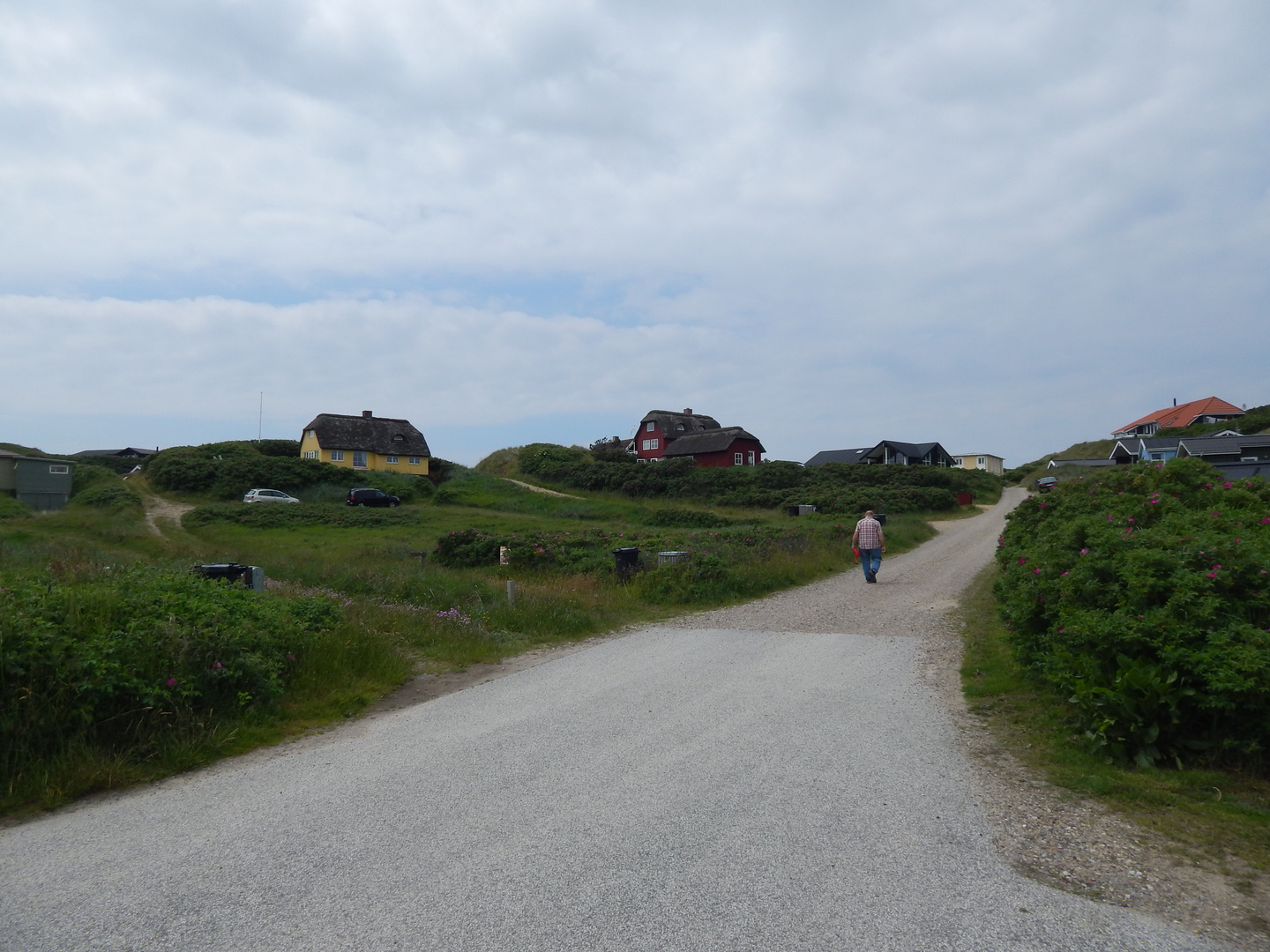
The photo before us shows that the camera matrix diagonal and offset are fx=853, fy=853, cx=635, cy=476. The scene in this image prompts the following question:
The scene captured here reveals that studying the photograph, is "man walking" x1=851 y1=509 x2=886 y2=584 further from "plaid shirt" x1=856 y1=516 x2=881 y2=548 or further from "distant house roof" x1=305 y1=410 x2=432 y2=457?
"distant house roof" x1=305 y1=410 x2=432 y2=457

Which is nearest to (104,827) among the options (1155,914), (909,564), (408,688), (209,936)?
(209,936)

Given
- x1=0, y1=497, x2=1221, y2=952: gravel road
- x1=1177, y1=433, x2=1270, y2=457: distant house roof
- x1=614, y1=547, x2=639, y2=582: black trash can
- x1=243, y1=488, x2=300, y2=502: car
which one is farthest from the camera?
x1=243, y1=488, x2=300, y2=502: car

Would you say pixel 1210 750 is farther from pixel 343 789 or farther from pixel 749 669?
pixel 343 789

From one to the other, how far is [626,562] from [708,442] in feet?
193

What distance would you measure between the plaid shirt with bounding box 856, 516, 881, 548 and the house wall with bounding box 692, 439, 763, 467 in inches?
2149

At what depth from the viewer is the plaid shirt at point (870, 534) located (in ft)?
60.3

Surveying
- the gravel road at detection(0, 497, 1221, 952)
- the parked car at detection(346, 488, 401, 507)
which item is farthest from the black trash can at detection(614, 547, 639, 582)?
the parked car at detection(346, 488, 401, 507)

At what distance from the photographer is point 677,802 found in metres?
5.22

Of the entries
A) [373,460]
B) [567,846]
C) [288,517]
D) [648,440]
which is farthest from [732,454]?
[567,846]

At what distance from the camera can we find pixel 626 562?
17.4m

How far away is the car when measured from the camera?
47.1m

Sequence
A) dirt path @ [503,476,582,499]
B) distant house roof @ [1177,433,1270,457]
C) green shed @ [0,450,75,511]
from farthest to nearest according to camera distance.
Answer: dirt path @ [503,476,582,499]
green shed @ [0,450,75,511]
distant house roof @ [1177,433,1270,457]

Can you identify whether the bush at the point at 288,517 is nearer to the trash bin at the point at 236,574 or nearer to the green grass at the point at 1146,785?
the trash bin at the point at 236,574

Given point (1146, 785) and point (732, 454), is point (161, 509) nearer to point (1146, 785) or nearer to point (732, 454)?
point (732, 454)
